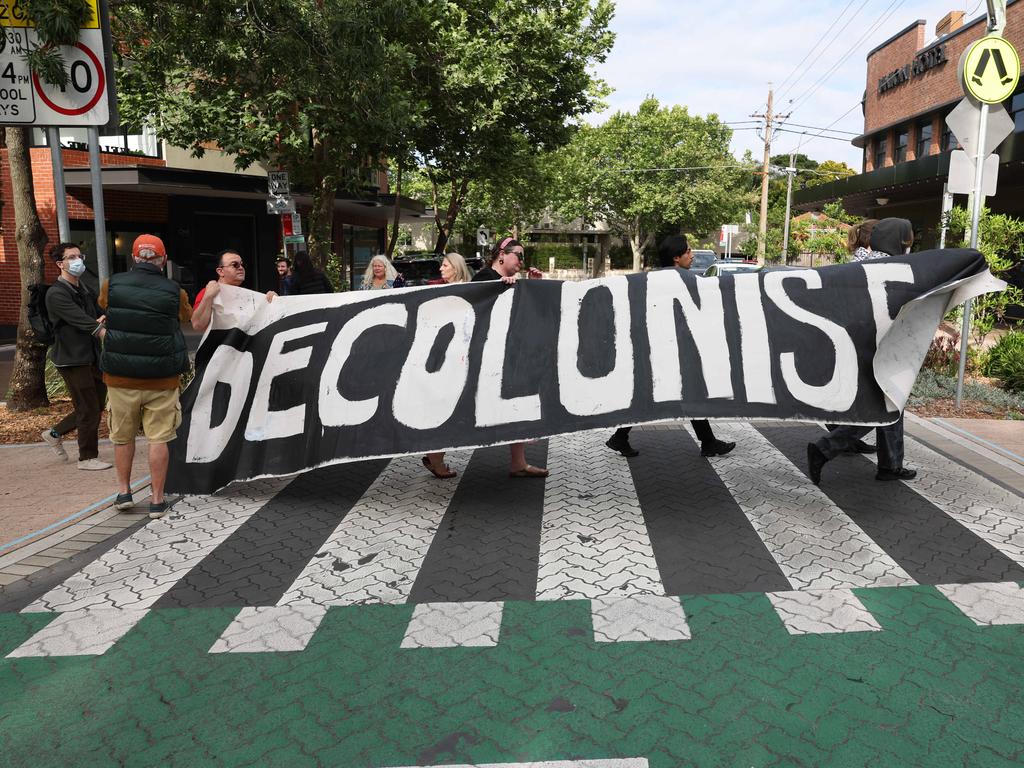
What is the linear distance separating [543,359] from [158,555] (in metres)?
2.94

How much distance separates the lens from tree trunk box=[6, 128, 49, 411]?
9938mm

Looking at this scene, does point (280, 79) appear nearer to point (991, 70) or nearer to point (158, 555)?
point (158, 555)

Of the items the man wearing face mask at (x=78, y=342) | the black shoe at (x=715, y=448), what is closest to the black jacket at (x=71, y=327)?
the man wearing face mask at (x=78, y=342)

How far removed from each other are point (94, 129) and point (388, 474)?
3.99 metres

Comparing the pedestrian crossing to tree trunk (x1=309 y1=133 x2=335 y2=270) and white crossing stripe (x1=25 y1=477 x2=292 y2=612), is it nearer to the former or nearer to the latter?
white crossing stripe (x1=25 y1=477 x2=292 y2=612)

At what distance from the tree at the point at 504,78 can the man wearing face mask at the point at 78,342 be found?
13.4 meters

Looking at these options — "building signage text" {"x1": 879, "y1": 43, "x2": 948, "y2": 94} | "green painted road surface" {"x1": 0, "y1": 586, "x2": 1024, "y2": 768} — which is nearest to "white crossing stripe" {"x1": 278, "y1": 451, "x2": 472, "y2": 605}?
"green painted road surface" {"x1": 0, "y1": 586, "x2": 1024, "y2": 768}

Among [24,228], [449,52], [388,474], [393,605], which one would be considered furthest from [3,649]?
[449,52]

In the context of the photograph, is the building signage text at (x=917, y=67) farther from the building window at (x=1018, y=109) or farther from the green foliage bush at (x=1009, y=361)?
the green foliage bush at (x=1009, y=361)

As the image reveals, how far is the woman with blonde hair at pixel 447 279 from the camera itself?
701 cm

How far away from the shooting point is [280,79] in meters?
12.8

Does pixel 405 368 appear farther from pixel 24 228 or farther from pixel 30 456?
pixel 24 228

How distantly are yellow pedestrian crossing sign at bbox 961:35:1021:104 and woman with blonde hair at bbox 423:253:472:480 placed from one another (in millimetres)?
6278

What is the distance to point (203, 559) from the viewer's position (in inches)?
206
